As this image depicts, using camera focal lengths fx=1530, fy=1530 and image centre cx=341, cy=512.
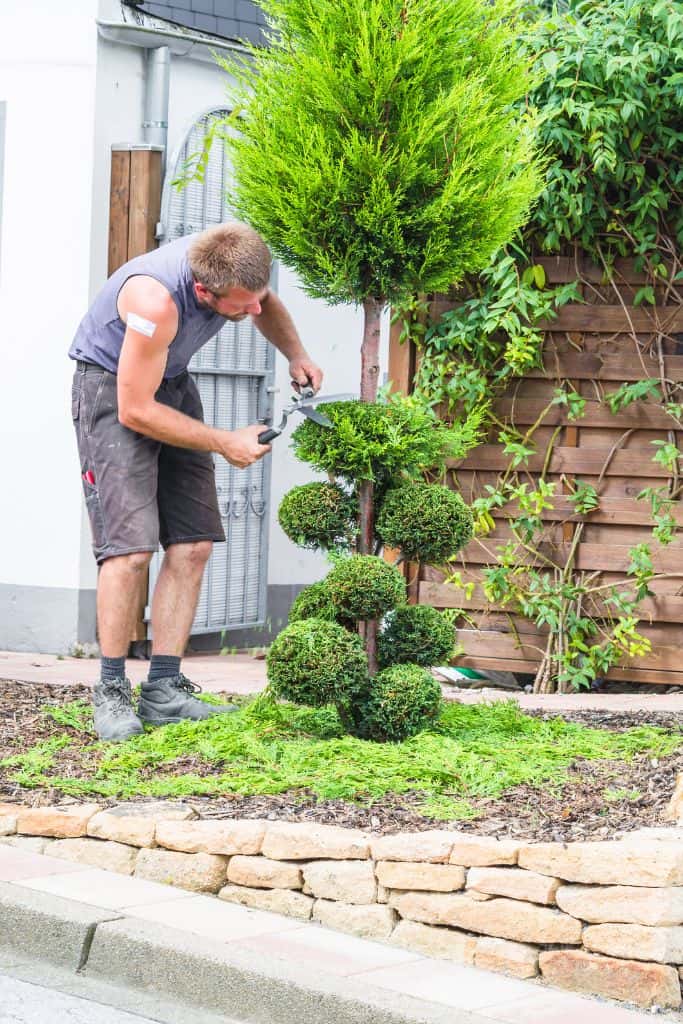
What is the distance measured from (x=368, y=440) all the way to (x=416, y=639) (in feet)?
2.43

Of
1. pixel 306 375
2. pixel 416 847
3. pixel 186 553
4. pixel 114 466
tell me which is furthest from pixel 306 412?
pixel 416 847

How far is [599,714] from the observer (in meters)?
6.20

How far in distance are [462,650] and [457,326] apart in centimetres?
159

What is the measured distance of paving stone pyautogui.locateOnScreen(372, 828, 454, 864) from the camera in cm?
396

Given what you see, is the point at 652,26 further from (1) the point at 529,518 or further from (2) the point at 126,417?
(2) the point at 126,417

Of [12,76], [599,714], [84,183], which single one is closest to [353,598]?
[599,714]

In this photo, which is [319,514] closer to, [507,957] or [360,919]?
[360,919]

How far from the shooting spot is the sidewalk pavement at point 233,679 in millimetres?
6578

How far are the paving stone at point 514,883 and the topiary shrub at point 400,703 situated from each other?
134cm

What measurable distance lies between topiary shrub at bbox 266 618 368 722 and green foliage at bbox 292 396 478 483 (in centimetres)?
58

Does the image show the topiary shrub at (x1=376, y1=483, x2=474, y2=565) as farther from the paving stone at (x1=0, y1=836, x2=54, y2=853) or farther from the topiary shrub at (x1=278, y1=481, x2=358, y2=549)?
the paving stone at (x1=0, y1=836, x2=54, y2=853)

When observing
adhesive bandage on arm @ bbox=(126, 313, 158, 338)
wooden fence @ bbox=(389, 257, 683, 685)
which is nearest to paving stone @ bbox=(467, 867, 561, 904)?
adhesive bandage on arm @ bbox=(126, 313, 158, 338)

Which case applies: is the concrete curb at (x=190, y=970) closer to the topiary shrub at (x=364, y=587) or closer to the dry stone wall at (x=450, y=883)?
the dry stone wall at (x=450, y=883)

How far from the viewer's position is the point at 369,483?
5512 millimetres
